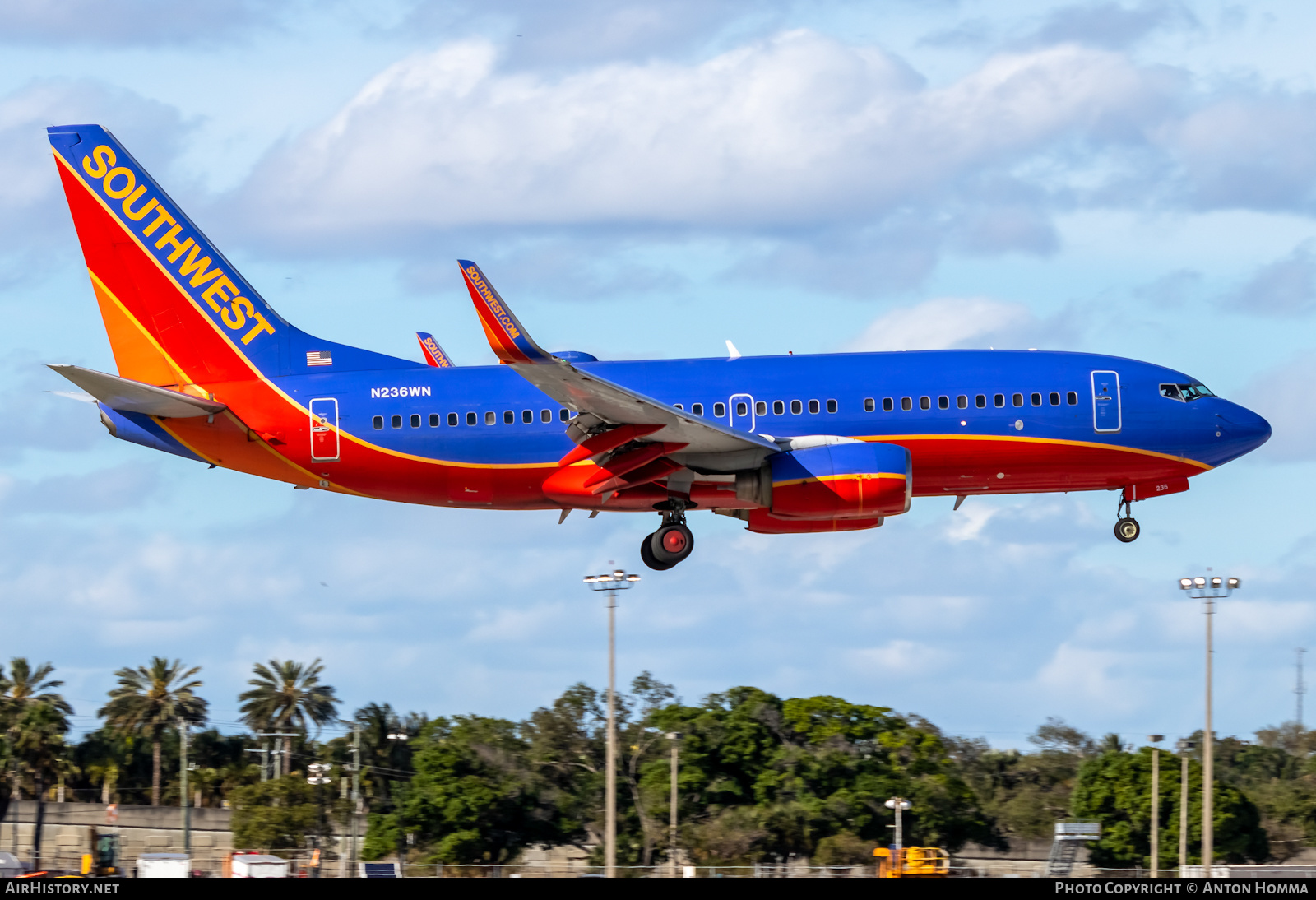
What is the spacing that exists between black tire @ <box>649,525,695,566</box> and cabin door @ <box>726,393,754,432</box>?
11.0 feet

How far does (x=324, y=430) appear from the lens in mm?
43031

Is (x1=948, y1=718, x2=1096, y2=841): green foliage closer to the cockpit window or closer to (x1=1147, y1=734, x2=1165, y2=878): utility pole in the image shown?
(x1=1147, y1=734, x2=1165, y2=878): utility pole

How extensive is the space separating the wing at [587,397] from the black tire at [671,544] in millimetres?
2780

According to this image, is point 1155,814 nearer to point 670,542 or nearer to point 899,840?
point 899,840

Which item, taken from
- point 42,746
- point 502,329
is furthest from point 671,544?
point 42,746

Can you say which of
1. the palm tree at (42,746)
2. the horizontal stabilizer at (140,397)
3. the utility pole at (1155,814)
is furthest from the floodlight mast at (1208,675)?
the palm tree at (42,746)

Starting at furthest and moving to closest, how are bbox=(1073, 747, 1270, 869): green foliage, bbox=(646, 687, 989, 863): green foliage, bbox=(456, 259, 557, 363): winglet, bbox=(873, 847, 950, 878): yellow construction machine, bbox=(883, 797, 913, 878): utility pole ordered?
1. bbox=(1073, 747, 1270, 869): green foliage
2. bbox=(646, 687, 989, 863): green foliage
3. bbox=(883, 797, 913, 878): utility pole
4. bbox=(873, 847, 950, 878): yellow construction machine
5. bbox=(456, 259, 557, 363): winglet

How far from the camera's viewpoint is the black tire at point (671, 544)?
143 ft

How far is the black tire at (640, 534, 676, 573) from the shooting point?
43750 mm

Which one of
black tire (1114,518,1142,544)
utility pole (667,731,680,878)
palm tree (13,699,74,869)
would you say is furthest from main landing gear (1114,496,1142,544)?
palm tree (13,699,74,869)

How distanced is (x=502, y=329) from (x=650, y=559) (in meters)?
9.74

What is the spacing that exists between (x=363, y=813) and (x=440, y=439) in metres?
56.2
